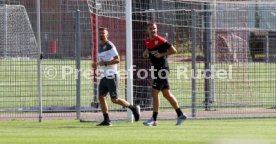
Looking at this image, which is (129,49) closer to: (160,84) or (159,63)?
(159,63)

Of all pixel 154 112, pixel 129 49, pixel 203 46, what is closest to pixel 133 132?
pixel 154 112

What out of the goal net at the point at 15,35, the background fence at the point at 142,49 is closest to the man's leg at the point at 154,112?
the background fence at the point at 142,49

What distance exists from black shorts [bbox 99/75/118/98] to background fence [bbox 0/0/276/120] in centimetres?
191

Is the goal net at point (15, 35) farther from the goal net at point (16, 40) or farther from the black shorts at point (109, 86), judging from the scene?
the black shorts at point (109, 86)

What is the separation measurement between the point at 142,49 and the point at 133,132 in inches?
201

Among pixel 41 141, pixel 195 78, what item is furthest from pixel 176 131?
pixel 195 78

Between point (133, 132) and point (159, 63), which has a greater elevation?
point (159, 63)

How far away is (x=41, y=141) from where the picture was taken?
11.6 metres

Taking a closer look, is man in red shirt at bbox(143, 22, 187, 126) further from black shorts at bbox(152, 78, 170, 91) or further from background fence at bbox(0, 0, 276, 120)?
background fence at bbox(0, 0, 276, 120)

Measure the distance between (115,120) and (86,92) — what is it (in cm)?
383

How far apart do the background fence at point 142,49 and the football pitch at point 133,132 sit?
163cm

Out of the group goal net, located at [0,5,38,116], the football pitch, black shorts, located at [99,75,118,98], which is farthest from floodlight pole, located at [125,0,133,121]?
goal net, located at [0,5,38,116]

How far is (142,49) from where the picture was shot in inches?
719

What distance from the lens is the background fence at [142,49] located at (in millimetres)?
18000
